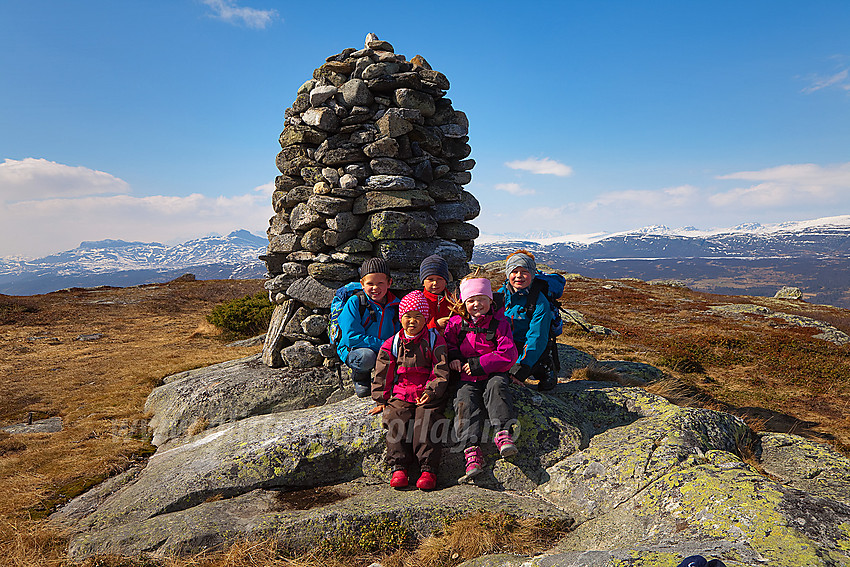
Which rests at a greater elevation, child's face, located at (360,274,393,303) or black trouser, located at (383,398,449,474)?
child's face, located at (360,274,393,303)

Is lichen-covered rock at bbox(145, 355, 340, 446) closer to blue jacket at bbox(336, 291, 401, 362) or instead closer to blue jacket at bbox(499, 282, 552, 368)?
blue jacket at bbox(336, 291, 401, 362)

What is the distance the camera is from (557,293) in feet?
25.2

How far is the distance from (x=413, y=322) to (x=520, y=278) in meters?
2.25

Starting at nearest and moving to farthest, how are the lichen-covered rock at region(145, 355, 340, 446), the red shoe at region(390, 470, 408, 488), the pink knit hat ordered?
the red shoe at region(390, 470, 408, 488) < the pink knit hat < the lichen-covered rock at region(145, 355, 340, 446)

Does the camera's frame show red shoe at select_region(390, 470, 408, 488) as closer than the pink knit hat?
Yes

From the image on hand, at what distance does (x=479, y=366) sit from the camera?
241 inches

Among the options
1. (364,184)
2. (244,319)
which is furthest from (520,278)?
(244,319)

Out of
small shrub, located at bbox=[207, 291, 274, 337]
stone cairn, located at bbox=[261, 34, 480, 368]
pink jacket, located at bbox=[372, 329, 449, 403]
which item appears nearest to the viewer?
pink jacket, located at bbox=[372, 329, 449, 403]

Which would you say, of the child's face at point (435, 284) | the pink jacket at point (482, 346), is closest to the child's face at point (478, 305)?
the pink jacket at point (482, 346)

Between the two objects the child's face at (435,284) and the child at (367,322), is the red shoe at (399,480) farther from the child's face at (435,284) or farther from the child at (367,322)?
the child's face at (435,284)

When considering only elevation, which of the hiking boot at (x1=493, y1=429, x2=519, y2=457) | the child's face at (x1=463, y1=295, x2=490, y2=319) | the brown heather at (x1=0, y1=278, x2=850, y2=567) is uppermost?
the child's face at (x1=463, y1=295, x2=490, y2=319)

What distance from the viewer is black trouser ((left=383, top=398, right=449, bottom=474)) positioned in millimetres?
5879

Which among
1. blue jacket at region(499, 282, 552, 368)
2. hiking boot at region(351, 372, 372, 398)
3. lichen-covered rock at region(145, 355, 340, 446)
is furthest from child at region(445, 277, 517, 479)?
lichen-covered rock at region(145, 355, 340, 446)

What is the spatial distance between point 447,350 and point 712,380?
518 inches
